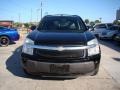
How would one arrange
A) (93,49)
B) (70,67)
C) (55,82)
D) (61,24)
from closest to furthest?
(70,67)
(93,49)
(55,82)
(61,24)

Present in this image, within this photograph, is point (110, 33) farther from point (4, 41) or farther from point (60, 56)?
point (60, 56)

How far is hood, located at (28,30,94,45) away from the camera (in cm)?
521

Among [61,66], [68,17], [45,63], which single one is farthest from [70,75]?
[68,17]

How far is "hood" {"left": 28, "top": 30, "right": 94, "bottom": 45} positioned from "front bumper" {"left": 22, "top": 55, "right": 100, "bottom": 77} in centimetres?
45

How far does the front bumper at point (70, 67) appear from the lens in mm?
5039

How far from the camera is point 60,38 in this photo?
17.6 feet

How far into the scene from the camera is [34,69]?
17.0 feet

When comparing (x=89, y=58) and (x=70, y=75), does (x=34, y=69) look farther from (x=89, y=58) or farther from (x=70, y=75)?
(x=89, y=58)

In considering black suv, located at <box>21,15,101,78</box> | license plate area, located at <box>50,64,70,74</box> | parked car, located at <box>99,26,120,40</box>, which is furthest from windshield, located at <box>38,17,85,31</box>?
parked car, located at <box>99,26,120,40</box>

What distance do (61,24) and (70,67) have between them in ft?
7.00

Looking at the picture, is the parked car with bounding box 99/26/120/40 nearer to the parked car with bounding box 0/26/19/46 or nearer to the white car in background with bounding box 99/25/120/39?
the white car in background with bounding box 99/25/120/39

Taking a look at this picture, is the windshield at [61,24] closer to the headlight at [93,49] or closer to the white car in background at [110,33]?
the headlight at [93,49]

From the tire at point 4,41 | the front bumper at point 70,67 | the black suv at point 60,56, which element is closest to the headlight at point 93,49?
the black suv at point 60,56

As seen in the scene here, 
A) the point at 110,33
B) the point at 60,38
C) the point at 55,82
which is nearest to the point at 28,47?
the point at 60,38
